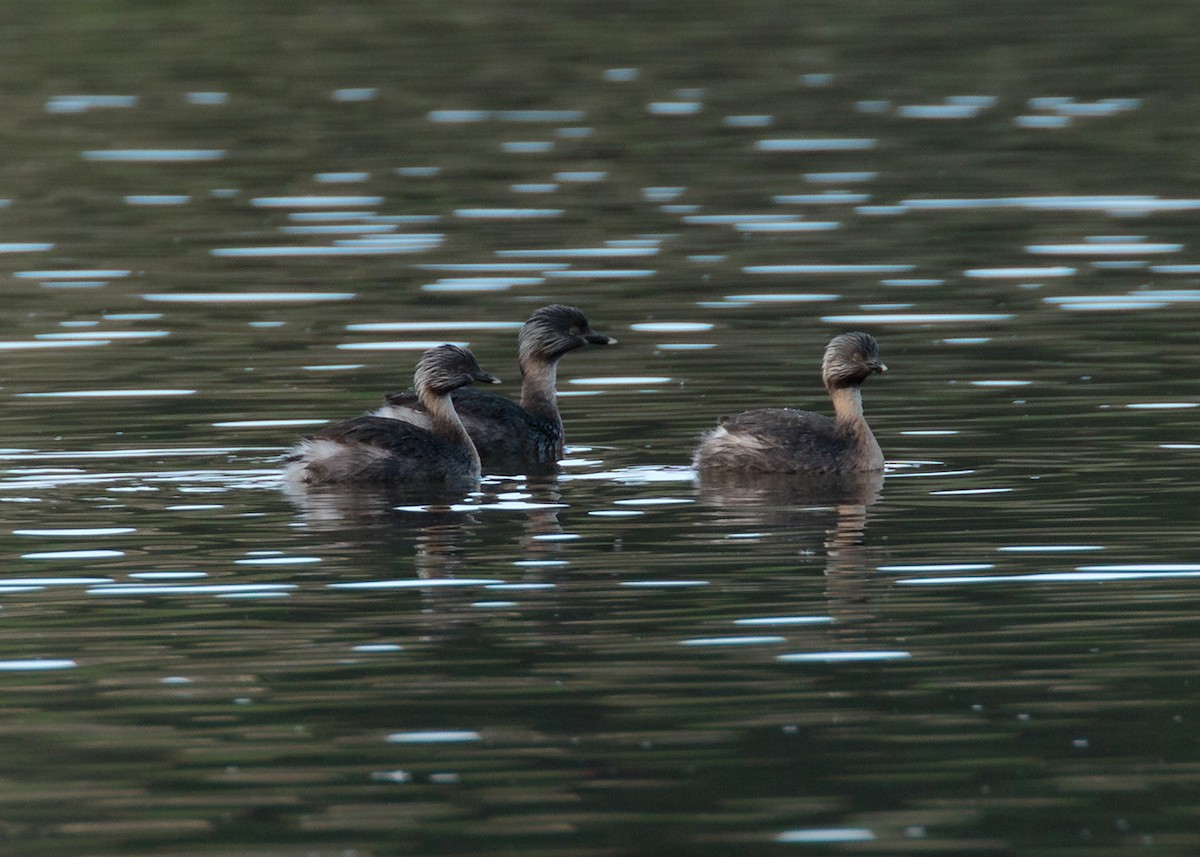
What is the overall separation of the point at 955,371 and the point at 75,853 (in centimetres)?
1196

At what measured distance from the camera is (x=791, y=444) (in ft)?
55.6

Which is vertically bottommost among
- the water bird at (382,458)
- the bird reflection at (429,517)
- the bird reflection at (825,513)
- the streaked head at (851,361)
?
the bird reflection at (825,513)

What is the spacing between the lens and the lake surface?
961cm

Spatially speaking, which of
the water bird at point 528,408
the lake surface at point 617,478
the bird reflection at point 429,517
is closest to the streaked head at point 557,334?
the water bird at point 528,408

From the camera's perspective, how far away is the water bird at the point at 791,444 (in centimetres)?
1667

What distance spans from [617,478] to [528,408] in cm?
302

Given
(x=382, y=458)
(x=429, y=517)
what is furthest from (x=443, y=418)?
(x=429, y=517)

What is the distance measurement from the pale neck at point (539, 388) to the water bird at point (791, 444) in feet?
Answer: 7.77

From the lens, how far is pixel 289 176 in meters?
31.1

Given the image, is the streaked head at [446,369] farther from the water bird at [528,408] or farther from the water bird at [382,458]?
the water bird at [382,458]

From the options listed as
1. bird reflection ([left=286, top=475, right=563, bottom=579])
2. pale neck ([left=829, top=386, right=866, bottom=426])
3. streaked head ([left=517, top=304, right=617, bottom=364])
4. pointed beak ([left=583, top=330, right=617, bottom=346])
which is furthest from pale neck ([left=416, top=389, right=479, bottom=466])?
pale neck ([left=829, top=386, right=866, bottom=426])

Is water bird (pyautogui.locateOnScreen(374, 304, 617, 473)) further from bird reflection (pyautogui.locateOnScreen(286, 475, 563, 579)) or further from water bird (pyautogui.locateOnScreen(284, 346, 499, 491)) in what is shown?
bird reflection (pyautogui.locateOnScreen(286, 475, 563, 579))

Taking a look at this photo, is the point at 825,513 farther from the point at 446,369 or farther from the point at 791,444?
the point at 446,369

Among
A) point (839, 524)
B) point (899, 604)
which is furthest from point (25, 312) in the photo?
point (899, 604)
